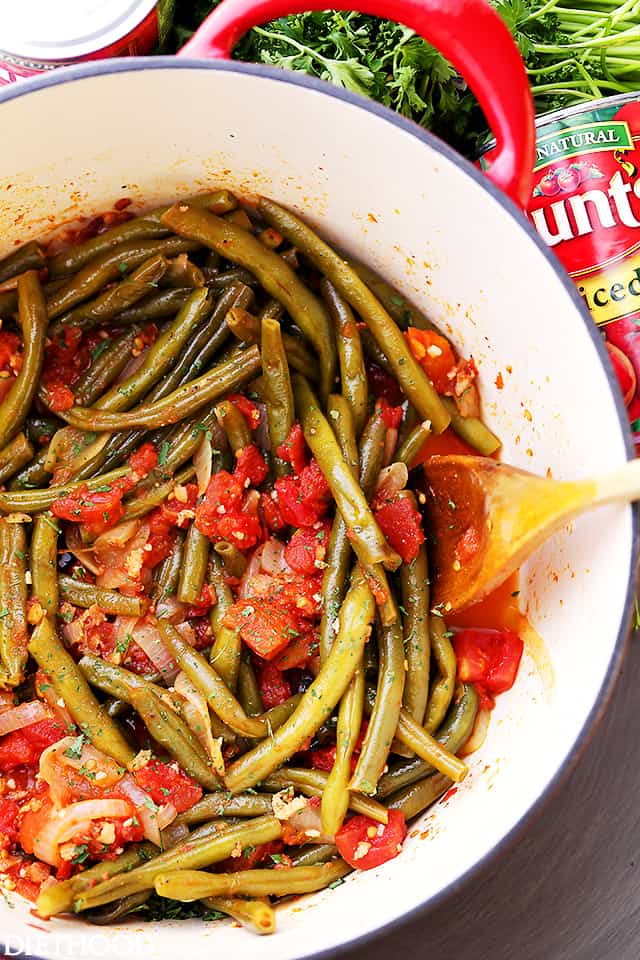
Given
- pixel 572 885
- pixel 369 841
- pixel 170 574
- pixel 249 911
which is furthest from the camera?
pixel 572 885

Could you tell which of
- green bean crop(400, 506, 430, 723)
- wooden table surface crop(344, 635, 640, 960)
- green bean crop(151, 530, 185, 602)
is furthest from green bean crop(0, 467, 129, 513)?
wooden table surface crop(344, 635, 640, 960)

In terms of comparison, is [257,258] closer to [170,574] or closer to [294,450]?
[294,450]

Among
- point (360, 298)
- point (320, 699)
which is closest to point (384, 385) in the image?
point (360, 298)

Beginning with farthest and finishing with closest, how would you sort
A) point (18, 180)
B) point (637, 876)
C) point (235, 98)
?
point (637, 876), point (18, 180), point (235, 98)

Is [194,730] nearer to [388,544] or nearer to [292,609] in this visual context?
[292,609]

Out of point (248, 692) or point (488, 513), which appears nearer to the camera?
point (488, 513)

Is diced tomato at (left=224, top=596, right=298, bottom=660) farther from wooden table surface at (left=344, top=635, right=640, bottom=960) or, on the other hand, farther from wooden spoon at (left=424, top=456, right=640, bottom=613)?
wooden table surface at (left=344, top=635, right=640, bottom=960)

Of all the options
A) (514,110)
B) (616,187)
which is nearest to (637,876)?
(616,187)
